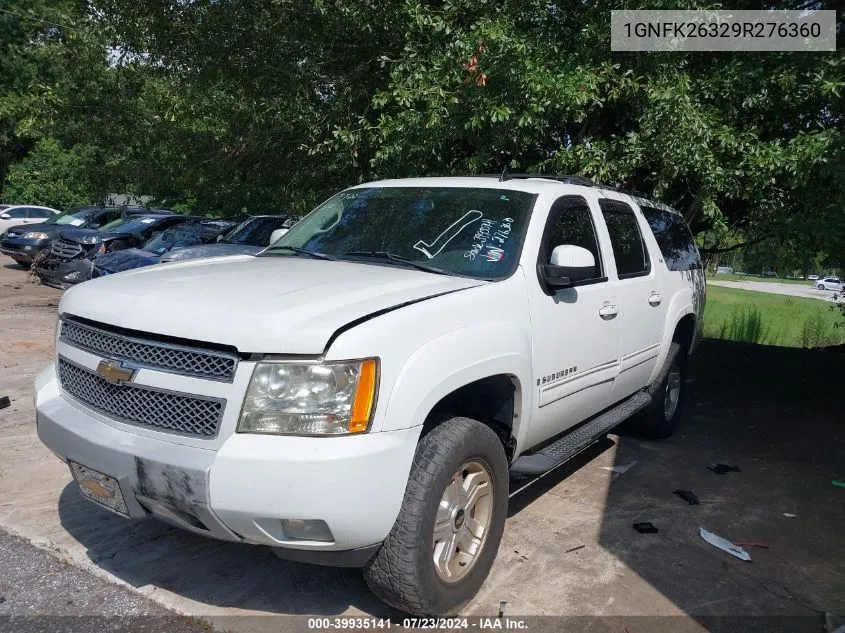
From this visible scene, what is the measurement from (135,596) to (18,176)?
35.6 m

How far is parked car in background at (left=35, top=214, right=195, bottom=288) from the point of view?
39.0 feet

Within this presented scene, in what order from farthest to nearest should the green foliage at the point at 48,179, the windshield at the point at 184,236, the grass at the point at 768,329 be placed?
the green foliage at the point at 48,179 < the grass at the point at 768,329 < the windshield at the point at 184,236

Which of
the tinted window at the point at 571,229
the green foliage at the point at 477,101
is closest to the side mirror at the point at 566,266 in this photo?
the tinted window at the point at 571,229

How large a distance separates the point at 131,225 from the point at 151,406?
13968 mm

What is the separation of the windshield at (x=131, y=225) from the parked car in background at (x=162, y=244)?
216 cm

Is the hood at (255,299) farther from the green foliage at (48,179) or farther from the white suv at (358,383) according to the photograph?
the green foliage at (48,179)

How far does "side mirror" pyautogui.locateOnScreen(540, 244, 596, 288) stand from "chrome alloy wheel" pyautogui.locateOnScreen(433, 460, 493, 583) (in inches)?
43.3

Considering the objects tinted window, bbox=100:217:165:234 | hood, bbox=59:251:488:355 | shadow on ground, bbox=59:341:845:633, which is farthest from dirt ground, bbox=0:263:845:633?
tinted window, bbox=100:217:165:234

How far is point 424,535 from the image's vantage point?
2969mm

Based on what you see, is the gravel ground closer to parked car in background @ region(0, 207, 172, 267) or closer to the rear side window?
the rear side window

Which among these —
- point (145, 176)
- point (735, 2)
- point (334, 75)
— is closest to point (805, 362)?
point (735, 2)

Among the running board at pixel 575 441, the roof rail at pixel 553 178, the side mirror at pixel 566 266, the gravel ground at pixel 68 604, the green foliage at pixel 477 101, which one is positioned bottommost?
the gravel ground at pixel 68 604

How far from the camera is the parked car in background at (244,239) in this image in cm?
1027

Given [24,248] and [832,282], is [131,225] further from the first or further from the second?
[832,282]
